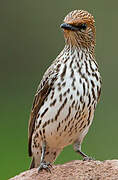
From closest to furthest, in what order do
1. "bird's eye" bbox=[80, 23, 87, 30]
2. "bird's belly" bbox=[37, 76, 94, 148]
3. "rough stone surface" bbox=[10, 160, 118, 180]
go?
"rough stone surface" bbox=[10, 160, 118, 180], "bird's belly" bbox=[37, 76, 94, 148], "bird's eye" bbox=[80, 23, 87, 30]

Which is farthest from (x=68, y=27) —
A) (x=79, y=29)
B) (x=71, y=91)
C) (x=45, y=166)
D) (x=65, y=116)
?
(x=45, y=166)

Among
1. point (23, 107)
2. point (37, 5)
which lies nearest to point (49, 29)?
point (37, 5)

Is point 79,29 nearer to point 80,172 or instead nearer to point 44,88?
point 44,88

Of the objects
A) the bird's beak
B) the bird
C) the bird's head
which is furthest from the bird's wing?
the bird's beak

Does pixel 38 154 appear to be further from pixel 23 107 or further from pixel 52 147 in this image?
pixel 23 107

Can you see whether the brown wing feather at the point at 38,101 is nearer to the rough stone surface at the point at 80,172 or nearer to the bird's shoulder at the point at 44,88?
the bird's shoulder at the point at 44,88

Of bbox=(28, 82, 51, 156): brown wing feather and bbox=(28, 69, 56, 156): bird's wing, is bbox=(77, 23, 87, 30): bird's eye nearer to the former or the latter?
bbox=(28, 69, 56, 156): bird's wing

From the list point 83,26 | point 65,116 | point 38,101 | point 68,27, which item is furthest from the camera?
point 38,101
